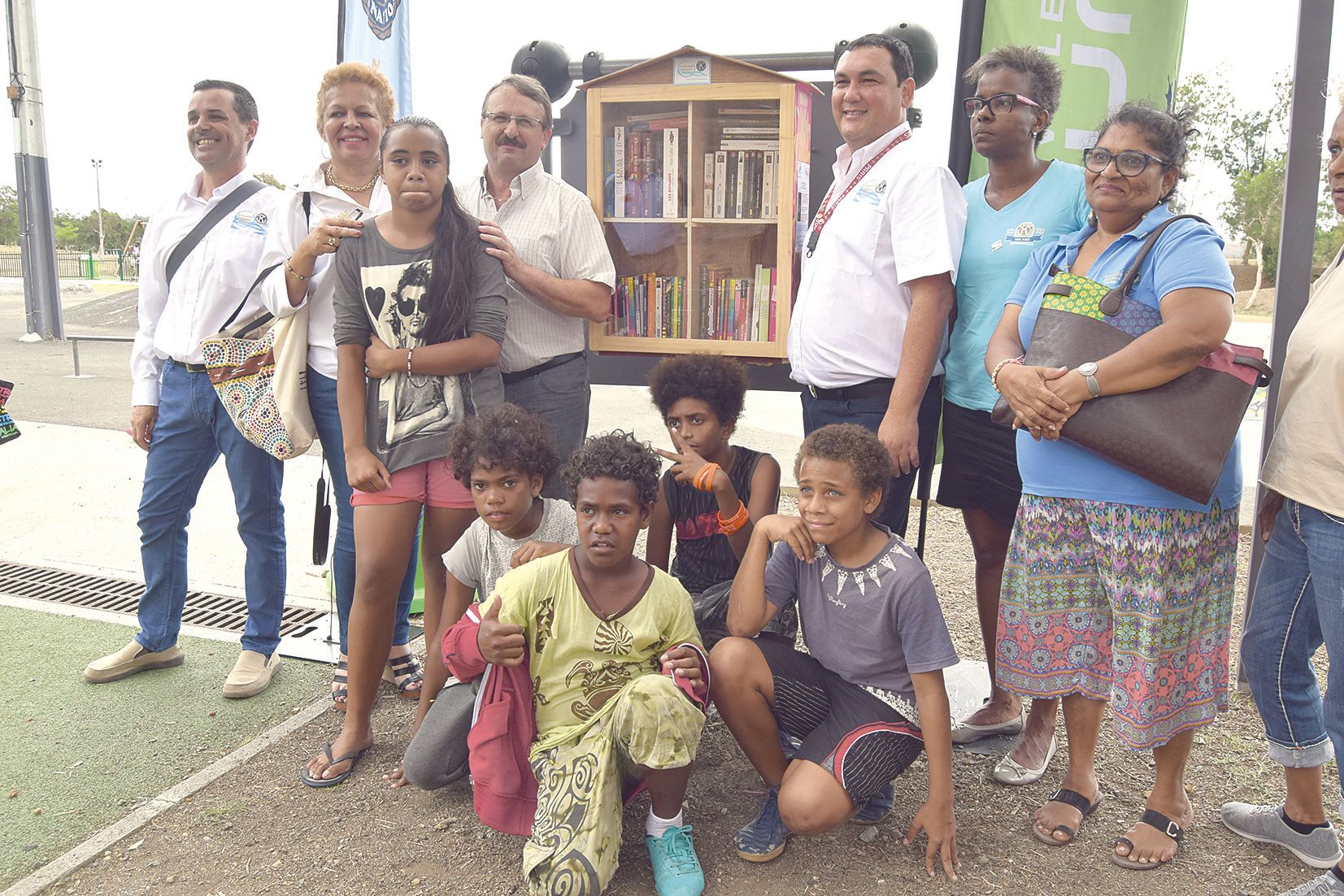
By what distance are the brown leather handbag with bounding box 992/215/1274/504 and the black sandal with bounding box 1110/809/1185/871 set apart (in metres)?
0.91

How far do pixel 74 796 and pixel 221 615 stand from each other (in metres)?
1.48

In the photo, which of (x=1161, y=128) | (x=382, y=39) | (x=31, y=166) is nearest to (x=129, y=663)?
(x=382, y=39)

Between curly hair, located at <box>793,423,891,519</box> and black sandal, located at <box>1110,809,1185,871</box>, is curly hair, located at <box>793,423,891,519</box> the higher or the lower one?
the higher one

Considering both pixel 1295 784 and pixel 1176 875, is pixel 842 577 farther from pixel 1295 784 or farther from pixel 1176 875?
pixel 1295 784

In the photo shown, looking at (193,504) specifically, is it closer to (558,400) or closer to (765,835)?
(558,400)

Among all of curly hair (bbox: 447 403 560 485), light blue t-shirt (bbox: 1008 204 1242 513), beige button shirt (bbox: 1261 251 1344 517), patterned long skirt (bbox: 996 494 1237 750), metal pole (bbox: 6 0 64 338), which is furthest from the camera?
metal pole (bbox: 6 0 64 338)

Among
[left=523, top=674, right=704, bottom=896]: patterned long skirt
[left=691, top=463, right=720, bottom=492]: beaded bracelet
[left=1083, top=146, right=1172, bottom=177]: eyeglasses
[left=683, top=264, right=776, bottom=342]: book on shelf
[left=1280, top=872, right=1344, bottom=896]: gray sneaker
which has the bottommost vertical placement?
[left=1280, top=872, right=1344, bottom=896]: gray sneaker

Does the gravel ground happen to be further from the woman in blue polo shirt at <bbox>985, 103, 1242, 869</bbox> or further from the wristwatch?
the wristwatch

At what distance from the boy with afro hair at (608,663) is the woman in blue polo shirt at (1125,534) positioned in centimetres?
94

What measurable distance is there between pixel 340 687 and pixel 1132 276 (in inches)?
112

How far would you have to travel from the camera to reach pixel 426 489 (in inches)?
114

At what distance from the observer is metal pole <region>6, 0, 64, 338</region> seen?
597 inches

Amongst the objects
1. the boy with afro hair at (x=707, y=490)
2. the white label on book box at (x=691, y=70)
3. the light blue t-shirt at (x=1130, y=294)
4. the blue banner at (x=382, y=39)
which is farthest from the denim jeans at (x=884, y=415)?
the blue banner at (x=382, y=39)

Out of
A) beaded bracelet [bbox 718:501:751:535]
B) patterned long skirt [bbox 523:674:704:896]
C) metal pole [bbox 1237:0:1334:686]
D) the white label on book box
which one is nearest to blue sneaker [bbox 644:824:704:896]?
patterned long skirt [bbox 523:674:704:896]
